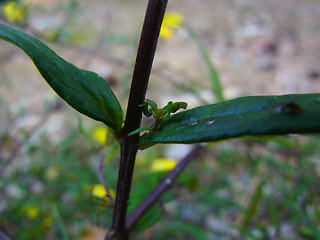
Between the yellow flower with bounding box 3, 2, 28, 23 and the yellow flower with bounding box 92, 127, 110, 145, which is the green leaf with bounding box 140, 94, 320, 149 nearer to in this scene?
the yellow flower with bounding box 92, 127, 110, 145

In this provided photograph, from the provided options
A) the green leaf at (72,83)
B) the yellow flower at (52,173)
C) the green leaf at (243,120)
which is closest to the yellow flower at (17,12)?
the yellow flower at (52,173)

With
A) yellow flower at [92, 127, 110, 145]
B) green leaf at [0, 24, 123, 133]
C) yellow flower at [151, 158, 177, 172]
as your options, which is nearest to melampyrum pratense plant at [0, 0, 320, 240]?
green leaf at [0, 24, 123, 133]

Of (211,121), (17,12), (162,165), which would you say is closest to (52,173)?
(162,165)

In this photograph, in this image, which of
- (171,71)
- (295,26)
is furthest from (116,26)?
(295,26)

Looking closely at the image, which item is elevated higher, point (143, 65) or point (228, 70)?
point (228, 70)

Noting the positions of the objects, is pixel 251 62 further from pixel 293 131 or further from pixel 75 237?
pixel 293 131

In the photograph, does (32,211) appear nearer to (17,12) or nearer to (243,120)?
(17,12)
